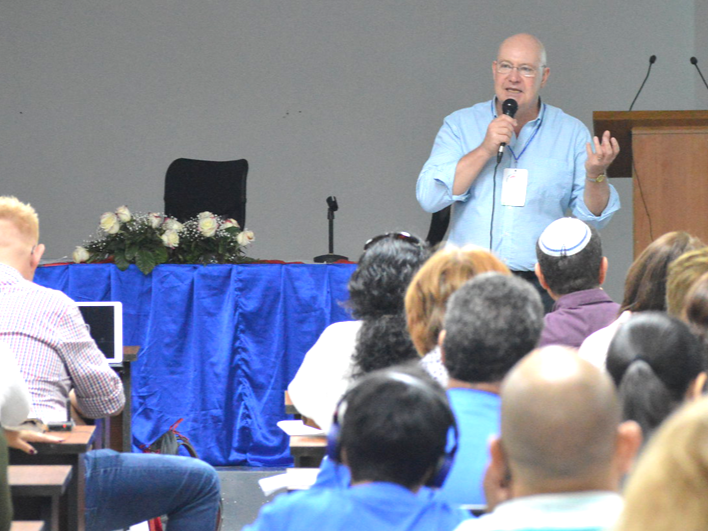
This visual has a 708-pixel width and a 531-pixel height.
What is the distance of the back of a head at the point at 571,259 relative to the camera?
2.63 meters

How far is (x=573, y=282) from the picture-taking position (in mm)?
2643

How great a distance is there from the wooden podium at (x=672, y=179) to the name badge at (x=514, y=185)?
0.50 m

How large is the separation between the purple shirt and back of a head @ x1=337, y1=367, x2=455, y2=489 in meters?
1.39

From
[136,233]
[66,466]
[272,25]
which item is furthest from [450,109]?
[66,466]

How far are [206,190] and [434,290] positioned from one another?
4748mm

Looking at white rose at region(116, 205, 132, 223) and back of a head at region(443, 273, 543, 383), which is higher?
white rose at region(116, 205, 132, 223)

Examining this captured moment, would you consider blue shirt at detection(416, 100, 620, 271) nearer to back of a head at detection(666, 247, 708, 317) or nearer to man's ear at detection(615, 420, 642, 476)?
back of a head at detection(666, 247, 708, 317)

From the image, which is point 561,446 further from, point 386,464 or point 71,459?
point 71,459

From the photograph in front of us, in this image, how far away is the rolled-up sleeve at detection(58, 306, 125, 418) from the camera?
2375 millimetres

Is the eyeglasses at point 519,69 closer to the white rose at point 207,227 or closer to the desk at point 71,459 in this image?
the white rose at point 207,227

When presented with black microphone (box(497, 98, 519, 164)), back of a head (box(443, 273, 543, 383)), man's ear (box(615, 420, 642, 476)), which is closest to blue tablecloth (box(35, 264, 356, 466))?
black microphone (box(497, 98, 519, 164))

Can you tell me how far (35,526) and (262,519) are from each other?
0.79m

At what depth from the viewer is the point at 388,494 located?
1.14 meters

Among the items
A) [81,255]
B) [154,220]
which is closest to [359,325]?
[154,220]
